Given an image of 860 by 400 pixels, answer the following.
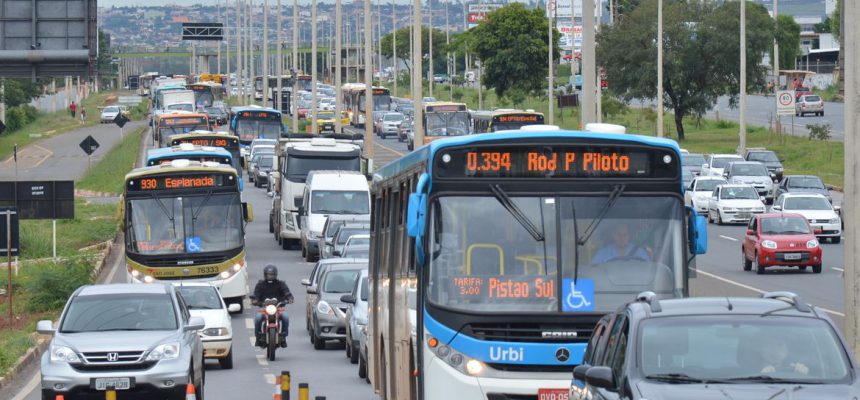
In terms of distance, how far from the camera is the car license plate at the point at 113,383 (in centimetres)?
1788

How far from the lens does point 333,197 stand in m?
45.8

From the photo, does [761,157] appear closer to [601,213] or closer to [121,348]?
[121,348]

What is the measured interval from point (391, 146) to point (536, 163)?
287 ft

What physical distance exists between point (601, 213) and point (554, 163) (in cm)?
62

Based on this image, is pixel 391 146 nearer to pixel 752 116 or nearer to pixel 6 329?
pixel 752 116

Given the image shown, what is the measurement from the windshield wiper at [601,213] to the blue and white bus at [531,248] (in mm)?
12

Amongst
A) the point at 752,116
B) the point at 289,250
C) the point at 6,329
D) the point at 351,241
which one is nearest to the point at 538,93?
the point at 752,116

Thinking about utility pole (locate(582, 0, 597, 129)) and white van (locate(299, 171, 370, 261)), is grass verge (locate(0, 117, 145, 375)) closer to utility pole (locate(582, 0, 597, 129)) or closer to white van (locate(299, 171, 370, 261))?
white van (locate(299, 171, 370, 261))

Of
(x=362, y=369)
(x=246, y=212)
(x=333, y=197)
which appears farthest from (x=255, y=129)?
(x=362, y=369)

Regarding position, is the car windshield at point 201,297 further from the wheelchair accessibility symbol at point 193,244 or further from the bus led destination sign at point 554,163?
the bus led destination sign at point 554,163

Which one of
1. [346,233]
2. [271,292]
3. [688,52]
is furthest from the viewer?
[688,52]

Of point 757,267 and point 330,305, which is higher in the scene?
point 330,305

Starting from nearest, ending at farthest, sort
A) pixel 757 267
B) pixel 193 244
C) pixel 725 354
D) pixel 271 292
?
pixel 725 354 < pixel 271 292 < pixel 193 244 < pixel 757 267

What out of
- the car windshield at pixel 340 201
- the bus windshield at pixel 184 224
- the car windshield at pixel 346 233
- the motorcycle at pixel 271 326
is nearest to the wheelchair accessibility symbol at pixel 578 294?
the motorcycle at pixel 271 326
